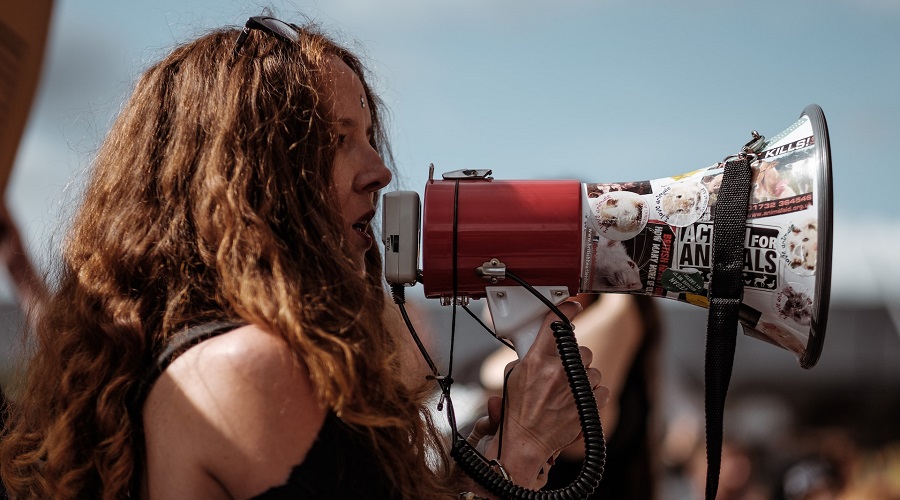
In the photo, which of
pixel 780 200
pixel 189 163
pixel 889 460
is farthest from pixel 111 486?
pixel 889 460

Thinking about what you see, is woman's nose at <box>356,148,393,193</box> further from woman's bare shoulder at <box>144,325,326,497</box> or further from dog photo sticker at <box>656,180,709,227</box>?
dog photo sticker at <box>656,180,709,227</box>

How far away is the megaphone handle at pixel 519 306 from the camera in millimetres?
1960

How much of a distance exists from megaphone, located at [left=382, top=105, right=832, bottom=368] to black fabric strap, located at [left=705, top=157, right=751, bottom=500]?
0.10ft

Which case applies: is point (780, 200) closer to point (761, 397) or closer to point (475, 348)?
point (475, 348)

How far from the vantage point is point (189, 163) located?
64.0 inches

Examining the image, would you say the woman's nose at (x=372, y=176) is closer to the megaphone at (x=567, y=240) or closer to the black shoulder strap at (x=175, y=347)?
the megaphone at (x=567, y=240)

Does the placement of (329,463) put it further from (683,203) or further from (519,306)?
(683,203)

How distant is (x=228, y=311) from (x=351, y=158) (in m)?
0.46

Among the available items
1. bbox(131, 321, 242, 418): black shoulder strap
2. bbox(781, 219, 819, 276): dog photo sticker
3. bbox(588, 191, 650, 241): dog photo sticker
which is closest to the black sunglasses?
bbox(131, 321, 242, 418): black shoulder strap

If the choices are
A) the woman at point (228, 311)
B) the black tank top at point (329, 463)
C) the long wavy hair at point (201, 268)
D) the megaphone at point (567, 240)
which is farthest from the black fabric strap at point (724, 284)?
the black tank top at point (329, 463)

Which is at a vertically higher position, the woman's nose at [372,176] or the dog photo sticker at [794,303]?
the woman's nose at [372,176]

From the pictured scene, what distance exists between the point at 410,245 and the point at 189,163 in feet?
1.75

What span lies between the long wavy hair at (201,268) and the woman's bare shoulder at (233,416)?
0.05 meters

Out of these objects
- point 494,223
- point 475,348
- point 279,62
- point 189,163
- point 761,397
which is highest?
point 279,62
